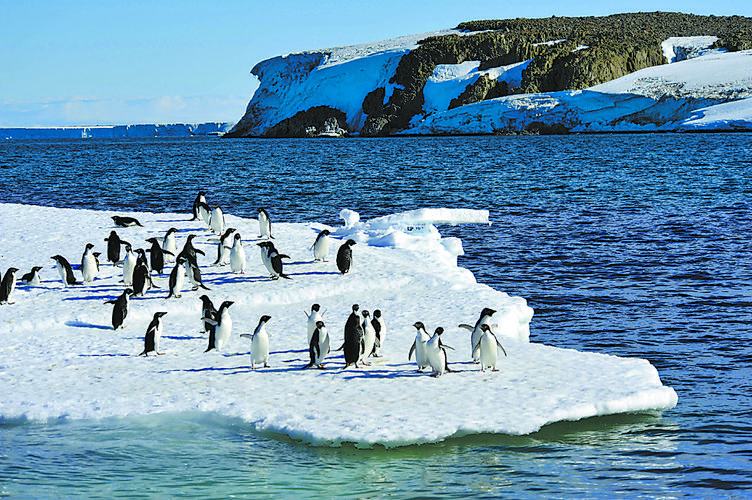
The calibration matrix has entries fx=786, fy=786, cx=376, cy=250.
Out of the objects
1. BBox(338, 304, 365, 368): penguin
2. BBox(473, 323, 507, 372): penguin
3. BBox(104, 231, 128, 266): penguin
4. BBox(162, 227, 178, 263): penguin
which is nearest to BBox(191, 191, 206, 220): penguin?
BBox(162, 227, 178, 263): penguin

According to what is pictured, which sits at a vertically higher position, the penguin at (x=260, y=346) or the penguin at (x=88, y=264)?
the penguin at (x=88, y=264)

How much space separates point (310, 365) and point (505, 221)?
18.7m

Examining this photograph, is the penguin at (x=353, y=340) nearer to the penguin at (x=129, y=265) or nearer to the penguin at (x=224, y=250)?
the penguin at (x=129, y=265)

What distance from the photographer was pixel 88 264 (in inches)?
594

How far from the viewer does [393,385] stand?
9.89m

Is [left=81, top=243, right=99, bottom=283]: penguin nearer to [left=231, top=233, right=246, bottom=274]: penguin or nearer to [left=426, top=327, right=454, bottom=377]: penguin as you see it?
[left=231, top=233, right=246, bottom=274]: penguin

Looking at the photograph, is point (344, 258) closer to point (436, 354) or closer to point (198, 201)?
point (436, 354)

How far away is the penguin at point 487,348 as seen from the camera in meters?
10.4

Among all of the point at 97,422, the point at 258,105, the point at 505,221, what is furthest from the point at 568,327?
the point at 258,105

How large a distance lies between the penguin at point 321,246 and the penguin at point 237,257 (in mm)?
1615

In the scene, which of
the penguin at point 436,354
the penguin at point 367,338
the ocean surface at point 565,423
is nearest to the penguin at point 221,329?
the penguin at point 367,338

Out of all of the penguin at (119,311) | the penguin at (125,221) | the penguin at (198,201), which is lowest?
the penguin at (119,311)

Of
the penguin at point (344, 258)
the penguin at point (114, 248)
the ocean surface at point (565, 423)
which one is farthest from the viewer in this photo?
the penguin at point (114, 248)

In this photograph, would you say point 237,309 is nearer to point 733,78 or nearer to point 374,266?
point 374,266
